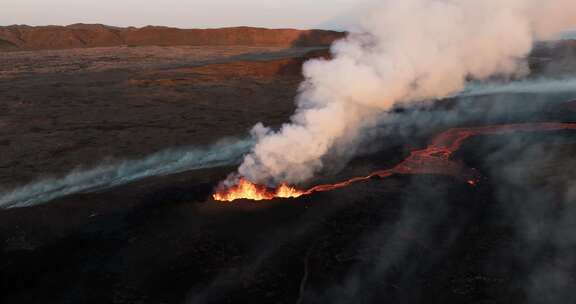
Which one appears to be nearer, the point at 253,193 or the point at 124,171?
the point at 253,193

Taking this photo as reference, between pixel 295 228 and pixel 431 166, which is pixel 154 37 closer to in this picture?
pixel 431 166

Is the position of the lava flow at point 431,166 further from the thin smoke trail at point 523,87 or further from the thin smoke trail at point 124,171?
the thin smoke trail at point 523,87

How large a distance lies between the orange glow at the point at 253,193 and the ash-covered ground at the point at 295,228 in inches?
30.4

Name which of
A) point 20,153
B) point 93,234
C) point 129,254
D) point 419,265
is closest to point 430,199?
point 419,265

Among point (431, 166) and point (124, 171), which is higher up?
point (431, 166)

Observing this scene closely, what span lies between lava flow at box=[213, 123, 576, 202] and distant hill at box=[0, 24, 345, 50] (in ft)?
288

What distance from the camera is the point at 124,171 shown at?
2516 centimetres

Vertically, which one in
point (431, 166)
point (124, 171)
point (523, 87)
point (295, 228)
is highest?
point (523, 87)

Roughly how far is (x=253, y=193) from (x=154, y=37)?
11987 cm

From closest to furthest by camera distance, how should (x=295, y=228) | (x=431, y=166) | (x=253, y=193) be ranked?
1. (x=295, y=228)
2. (x=253, y=193)
3. (x=431, y=166)

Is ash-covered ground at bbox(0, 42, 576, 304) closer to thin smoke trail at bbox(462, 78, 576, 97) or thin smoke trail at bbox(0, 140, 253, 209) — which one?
thin smoke trail at bbox(0, 140, 253, 209)

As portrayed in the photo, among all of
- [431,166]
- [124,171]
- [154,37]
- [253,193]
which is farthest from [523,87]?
[154,37]

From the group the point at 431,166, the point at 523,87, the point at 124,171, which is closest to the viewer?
the point at 431,166

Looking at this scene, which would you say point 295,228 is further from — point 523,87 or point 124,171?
point 523,87
